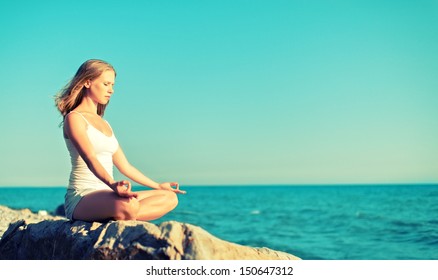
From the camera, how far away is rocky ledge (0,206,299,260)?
2.89m

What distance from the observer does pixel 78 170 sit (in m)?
3.75

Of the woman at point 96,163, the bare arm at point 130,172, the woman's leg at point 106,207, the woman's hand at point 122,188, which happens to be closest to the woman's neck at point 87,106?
the woman at point 96,163

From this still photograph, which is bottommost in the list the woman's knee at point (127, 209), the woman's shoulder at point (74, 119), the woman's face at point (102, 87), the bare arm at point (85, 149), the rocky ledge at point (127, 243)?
the rocky ledge at point (127, 243)

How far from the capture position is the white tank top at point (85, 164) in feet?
12.1

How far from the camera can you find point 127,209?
3.41 metres

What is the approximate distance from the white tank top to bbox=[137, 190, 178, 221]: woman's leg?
36 centimetres

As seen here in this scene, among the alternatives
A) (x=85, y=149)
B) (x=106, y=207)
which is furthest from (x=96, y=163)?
(x=106, y=207)

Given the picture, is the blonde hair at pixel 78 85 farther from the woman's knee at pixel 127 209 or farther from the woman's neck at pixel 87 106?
the woman's knee at pixel 127 209

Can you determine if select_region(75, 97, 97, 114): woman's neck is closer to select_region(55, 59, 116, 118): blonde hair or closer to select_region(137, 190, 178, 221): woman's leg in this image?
select_region(55, 59, 116, 118): blonde hair

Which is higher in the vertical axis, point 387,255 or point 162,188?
point 162,188

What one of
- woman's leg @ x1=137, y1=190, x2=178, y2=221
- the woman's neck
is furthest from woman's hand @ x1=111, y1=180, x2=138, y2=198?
the woman's neck
